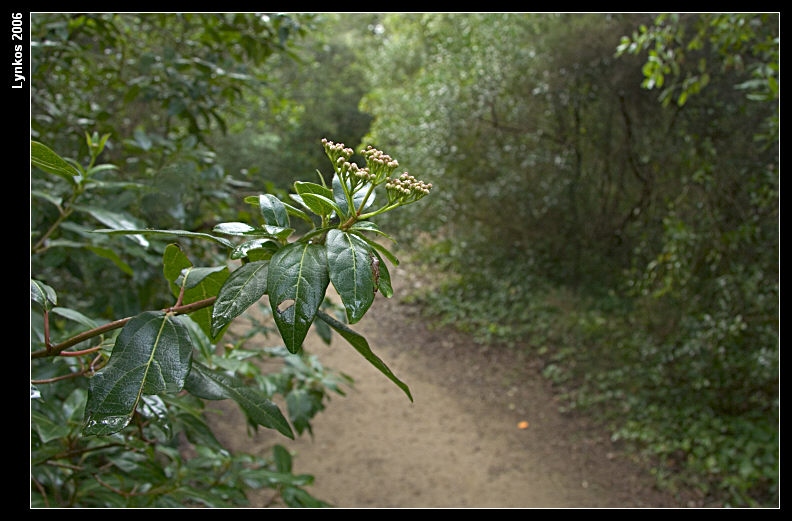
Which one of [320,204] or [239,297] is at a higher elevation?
[320,204]

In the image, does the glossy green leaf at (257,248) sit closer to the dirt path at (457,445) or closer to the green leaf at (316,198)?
the green leaf at (316,198)

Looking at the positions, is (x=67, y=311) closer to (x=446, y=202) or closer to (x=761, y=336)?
(x=761, y=336)

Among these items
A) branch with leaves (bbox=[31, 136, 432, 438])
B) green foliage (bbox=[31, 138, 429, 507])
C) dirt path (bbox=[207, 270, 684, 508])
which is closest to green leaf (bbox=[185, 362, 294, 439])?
green foliage (bbox=[31, 138, 429, 507])

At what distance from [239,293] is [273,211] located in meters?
0.13

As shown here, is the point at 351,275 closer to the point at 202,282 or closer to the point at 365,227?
the point at 365,227

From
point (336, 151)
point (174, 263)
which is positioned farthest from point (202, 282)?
point (336, 151)

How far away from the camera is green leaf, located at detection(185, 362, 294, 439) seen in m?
0.83

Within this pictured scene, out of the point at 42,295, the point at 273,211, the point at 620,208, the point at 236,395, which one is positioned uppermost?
the point at 620,208

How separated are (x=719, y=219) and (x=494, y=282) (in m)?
2.51

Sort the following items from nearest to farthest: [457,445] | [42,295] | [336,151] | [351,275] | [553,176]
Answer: [351,275] < [336,151] < [42,295] < [457,445] < [553,176]

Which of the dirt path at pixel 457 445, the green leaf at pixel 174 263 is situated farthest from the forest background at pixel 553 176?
the green leaf at pixel 174 263

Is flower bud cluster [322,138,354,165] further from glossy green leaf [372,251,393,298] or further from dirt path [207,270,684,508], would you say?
dirt path [207,270,684,508]

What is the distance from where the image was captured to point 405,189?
71cm

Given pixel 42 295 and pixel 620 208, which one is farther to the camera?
pixel 620 208
